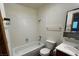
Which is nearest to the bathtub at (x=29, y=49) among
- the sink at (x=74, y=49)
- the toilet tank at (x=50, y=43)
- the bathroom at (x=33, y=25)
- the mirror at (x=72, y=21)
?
the bathroom at (x=33, y=25)

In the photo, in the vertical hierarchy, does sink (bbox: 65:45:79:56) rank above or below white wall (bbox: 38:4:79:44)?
below

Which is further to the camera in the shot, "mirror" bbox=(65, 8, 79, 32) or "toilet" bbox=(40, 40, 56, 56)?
"toilet" bbox=(40, 40, 56, 56)

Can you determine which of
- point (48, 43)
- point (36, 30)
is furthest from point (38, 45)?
point (36, 30)

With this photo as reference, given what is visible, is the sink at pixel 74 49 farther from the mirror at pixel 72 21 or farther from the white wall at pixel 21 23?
the white wall at pixel 21 23

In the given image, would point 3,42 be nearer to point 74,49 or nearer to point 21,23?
point 21,23

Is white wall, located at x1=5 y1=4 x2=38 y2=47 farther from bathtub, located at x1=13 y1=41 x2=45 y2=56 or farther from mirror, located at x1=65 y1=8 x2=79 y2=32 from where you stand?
mirror, located at x1=65 y1=8 x2=79 y2=32

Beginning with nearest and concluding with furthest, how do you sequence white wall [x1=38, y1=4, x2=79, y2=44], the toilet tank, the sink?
the sink, white wall [x1=38, y1=4, x2=79, y2=44], the toilet tank

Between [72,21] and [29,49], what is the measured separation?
1.14 meters

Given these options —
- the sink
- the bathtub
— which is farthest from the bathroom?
the sink

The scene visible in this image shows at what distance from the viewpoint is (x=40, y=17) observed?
4.70 feet

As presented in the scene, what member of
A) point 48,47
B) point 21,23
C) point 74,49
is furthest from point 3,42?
point 74,49

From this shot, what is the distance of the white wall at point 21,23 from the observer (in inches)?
49.3

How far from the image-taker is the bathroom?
1.26 metres

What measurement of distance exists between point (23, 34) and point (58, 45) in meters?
0.83
